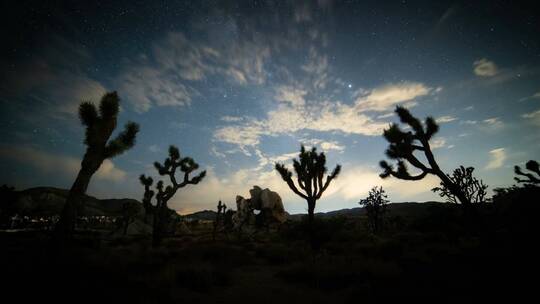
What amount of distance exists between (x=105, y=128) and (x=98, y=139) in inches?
19.9

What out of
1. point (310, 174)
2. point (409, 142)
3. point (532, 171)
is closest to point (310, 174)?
point (310, 174)

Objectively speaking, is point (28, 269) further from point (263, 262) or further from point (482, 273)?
point (482, 273)

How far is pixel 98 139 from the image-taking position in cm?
875

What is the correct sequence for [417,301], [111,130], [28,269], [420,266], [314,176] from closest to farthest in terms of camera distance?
[417,301] → [28,269] → [420,266] → [111,130] → [314,176]

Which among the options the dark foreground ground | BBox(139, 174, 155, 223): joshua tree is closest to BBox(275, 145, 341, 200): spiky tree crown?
the dark foreground ground

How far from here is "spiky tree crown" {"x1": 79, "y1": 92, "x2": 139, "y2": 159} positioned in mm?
8695

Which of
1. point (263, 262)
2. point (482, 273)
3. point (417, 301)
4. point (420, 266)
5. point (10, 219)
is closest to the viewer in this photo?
point (417, 301)

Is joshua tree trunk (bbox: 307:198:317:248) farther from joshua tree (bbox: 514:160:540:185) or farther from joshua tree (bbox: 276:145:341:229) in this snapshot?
joshua tree (bbox: 514:160:540:185)

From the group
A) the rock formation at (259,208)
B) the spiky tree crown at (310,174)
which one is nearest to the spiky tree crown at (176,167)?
the spiky tree crown at (310,174)

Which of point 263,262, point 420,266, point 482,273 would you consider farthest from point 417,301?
point 263,262

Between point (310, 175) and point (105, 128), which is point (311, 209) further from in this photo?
point (105, 128)

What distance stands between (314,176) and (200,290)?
917 cm

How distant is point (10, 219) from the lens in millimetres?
32562

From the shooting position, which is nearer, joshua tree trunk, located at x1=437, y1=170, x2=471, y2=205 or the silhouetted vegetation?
joshua tree trunk, located at x1=437, y1=170, x2=471, y2=205
